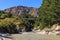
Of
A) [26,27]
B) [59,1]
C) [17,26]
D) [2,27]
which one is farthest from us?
[26,27]

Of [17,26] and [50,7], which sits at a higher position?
[50,7]

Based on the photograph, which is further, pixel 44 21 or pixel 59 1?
pixel 44 21

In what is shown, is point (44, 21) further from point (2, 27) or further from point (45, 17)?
point (2, 27)

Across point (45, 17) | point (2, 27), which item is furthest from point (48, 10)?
point (2, 27)

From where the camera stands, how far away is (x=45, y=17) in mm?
74312

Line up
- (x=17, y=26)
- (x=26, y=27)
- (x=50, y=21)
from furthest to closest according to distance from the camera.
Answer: (x=26, y=27) → (x=17, y=26) → (x=50, y=21)

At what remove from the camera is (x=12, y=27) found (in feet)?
318

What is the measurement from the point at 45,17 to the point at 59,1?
504 inches

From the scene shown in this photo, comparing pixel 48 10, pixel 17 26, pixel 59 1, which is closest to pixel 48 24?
pixel 48 10

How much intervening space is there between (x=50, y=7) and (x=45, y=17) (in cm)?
799

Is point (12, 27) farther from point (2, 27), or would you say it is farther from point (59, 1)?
point (59, 1)

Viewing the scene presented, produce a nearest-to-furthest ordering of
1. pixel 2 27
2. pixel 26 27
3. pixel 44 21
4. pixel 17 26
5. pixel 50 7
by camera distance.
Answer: pixel 50 7 → pixel 44 21 → pixel 2 27 → pixel 17 26 → pixel 26 27

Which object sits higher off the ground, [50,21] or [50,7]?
[50,7]

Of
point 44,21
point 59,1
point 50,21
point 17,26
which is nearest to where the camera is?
point 59,1
